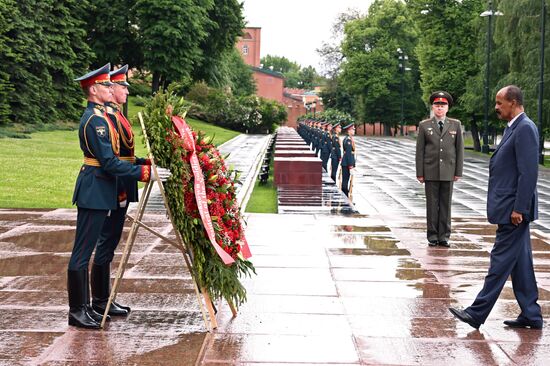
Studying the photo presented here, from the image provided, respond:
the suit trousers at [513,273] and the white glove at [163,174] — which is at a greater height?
the white glove at [163,174]

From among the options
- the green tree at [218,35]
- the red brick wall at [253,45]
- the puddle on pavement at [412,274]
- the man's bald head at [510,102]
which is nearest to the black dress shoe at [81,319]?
the puddle on pavement at [412,274]

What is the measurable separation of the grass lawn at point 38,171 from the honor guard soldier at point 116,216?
1300 millimetres

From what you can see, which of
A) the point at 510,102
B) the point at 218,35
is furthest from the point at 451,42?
the point at 510,102

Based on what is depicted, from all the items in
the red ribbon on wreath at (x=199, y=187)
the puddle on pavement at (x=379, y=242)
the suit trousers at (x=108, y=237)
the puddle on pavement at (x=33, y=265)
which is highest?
the red ribbon on wreath at (x=199, y=187)

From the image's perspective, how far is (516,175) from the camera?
6.54m

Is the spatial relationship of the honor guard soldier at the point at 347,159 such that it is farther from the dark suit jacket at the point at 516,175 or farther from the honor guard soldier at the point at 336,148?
the dark suit jacket at the point at 516,175

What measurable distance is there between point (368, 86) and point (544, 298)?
76855mm

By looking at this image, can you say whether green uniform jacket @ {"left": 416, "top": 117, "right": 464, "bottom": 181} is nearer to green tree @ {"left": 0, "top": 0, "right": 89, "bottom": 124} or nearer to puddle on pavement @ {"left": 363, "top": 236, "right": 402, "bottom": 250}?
puddle on pavement @ {"left": 363, "top": 236, "right": 402, "bottom": 250}

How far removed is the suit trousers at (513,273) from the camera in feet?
21.0

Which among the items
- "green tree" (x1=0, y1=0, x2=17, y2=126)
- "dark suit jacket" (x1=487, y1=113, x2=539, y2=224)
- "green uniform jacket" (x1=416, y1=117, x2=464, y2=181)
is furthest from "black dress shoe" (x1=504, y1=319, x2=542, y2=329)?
"green tree" (x1=0, y1=0, x2=17, y2=126)

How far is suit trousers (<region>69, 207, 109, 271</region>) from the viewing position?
623 cm

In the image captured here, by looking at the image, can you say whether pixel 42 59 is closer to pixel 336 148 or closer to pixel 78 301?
pixel 336 148

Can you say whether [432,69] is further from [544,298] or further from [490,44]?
[544,298]

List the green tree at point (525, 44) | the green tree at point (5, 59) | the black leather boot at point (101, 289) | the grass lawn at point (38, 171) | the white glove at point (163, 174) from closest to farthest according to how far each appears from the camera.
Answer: the white glove at point (163, 174) → the black leather boot at point (101, 289) → the grass lawn at point (38, 171) → the green tree at point (525, 44) → the green tree at point (5, 59)
